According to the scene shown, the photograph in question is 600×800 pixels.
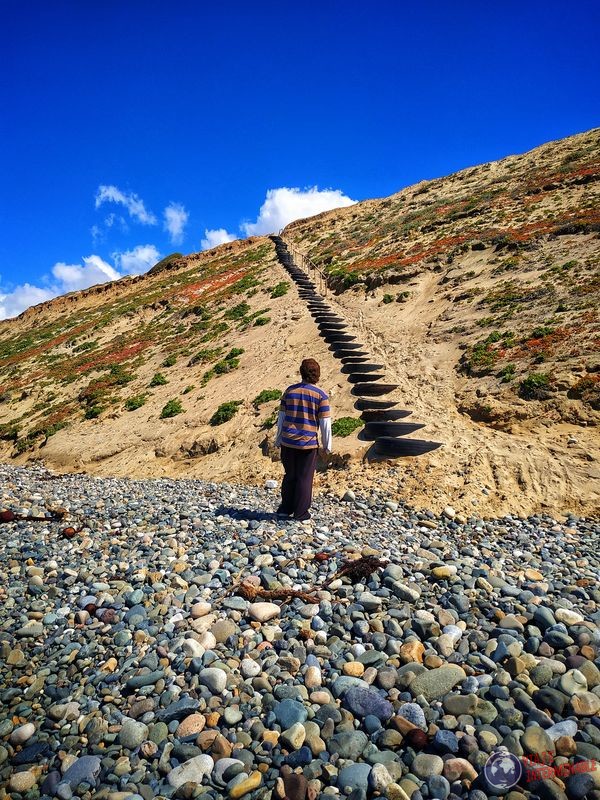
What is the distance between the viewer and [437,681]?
159 inches

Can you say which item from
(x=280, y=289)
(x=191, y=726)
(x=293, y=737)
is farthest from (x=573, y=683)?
(x=280, y=289)

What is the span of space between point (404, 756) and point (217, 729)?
1568 millimetres

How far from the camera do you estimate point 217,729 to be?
3732 mm

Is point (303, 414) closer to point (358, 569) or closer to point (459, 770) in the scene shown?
point (358, 569)

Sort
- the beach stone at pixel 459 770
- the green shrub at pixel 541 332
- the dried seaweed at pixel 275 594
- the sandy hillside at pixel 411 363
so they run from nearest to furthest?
the beach stone at pixel 459 770 < the dried seaweed at pixel 275 594 < the sandy hillside at pixel 411 363 < the green shrub at pixel 541 332

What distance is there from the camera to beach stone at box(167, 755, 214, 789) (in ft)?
10.8

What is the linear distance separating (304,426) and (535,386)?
27.2 feet

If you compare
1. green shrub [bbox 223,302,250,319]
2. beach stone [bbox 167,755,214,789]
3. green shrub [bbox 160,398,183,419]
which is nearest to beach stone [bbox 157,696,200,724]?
beach stone [bbox 167,755,214,789]

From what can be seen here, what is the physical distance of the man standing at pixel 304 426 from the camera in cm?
798

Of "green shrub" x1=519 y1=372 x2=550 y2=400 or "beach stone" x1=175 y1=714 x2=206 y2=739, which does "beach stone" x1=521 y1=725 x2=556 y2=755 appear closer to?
"beach stone" x1=175 y1=714 x2=206 y2=739

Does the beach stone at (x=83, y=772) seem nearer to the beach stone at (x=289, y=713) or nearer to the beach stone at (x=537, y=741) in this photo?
the beach stone at (x=289, y=713)

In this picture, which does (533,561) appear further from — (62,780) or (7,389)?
(7,389)

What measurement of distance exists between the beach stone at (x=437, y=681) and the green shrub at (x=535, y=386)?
10170 millimetres

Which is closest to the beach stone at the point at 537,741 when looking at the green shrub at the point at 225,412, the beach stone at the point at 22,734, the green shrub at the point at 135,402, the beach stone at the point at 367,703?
the beach stone at the point at 367,703
